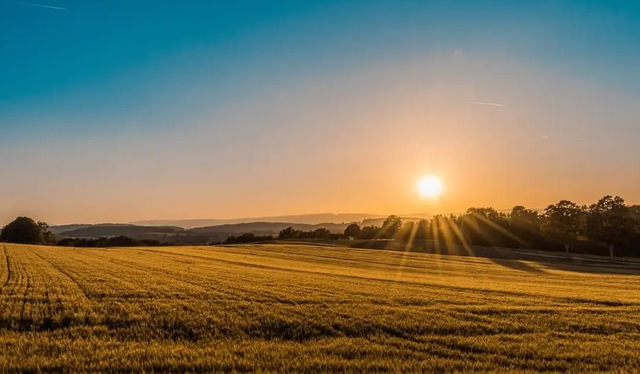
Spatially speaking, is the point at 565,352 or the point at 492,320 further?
the point at 492,320

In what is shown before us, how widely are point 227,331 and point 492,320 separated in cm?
861

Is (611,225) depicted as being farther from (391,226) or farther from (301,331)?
(301,331)

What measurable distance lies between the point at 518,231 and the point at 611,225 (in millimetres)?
22900

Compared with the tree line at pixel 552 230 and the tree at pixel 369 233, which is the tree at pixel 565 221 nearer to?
the tree line at pixel 552 230

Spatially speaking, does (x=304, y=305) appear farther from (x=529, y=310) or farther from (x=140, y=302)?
(x=529, y=310)

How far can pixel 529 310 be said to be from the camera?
18359 millimetres

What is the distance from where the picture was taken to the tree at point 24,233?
120812 millimetres

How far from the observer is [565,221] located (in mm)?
83688

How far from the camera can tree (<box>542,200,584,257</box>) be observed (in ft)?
275

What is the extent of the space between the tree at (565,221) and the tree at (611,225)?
3.54m

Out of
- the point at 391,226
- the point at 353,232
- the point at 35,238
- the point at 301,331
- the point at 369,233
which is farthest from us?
the point at 353,232

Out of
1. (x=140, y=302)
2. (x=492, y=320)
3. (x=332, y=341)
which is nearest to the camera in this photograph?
(x=332, y=341)

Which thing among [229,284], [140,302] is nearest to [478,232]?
[229,284]

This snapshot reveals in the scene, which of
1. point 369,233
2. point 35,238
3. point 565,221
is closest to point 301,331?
point 565,221
